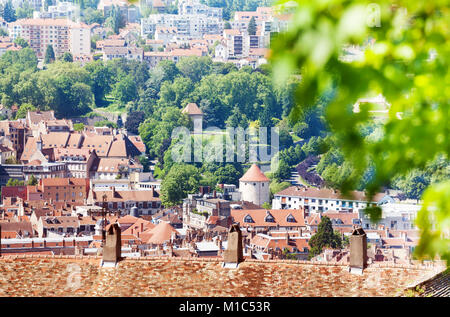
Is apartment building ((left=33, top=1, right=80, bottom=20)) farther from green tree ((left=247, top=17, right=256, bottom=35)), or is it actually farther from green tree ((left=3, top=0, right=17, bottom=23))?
green tree ((left=247, top=17, right=256, bottom=35))

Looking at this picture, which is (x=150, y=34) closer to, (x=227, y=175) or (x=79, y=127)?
(x=79, y=127)

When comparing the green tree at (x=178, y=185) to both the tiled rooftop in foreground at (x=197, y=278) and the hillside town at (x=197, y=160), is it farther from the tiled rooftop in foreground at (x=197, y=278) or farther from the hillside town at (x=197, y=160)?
the tiled rooftop in foreground at (x=197, y=278)

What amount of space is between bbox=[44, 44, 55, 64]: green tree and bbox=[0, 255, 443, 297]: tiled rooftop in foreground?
95.0 meters

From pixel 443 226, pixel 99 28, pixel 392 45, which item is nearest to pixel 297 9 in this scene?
pixel 392 45

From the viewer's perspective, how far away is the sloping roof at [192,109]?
83.9m

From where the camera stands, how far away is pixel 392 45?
6.23 feet

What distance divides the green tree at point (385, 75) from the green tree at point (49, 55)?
102921 millimetres

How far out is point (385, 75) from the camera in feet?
6.03

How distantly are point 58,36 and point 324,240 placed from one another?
73.2 meters

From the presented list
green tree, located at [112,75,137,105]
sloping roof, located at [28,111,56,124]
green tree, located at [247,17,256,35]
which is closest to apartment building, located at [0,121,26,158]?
sloping roof, located at [28,111,56,124]

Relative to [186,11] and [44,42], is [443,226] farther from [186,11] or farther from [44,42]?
[186,11]

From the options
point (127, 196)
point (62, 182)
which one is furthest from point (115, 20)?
point (127, 196)

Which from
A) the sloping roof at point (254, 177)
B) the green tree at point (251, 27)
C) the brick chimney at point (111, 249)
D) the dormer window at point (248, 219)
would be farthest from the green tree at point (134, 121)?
the brick chimney at point (111, 249)
